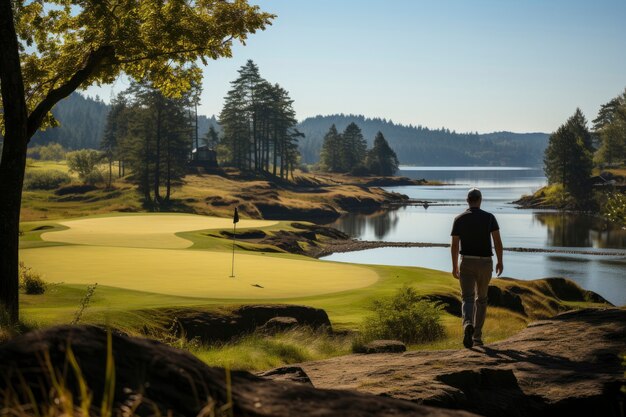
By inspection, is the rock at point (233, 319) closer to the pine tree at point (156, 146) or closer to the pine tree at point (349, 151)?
the pine tree at point (156, 146)

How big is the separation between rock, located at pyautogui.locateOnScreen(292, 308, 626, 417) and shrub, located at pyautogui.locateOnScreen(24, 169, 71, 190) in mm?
86435

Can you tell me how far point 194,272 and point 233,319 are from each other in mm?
10004

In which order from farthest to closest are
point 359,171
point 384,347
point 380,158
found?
point 380,158, point 359,171, point 384,347

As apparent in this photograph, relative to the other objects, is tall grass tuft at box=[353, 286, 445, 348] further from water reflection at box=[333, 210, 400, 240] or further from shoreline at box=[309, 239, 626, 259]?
water reflection at box=[333, 210, 400, 240]

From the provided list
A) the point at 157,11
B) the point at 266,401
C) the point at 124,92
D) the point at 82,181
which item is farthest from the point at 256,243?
the point at 124,92

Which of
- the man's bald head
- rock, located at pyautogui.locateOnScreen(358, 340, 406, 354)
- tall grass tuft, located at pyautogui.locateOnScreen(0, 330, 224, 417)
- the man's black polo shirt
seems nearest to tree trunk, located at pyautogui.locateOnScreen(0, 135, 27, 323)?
rock, located at pyautogui.locateOnScreen(358, 340, 406, 354)

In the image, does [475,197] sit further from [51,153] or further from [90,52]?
[51,153]

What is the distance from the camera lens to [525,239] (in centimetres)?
6575

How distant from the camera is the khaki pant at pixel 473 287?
10.6 m

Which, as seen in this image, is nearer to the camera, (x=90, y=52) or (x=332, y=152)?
(x=90, y=52)

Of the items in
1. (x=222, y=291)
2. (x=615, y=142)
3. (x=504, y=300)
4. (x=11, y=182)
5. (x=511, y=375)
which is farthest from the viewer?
(x=615, y=142)

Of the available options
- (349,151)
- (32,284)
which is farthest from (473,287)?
(349,151)

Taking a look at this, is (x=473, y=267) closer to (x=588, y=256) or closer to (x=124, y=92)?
(x=588, y=256)

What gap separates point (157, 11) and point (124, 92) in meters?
137
